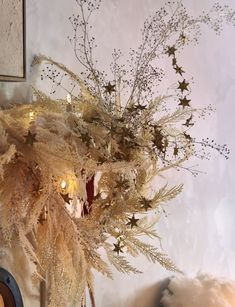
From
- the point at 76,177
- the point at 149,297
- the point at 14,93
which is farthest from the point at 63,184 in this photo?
the point at 149,297

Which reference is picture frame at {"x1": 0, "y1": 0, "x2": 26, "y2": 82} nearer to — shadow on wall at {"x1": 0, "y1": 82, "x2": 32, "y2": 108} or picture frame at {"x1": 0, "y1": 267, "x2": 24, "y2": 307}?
shadow on wall at {"x1": 0, "y1": 82, "x2": 32, "y2": 108}

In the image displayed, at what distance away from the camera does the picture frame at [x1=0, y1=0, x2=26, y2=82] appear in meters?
1.19

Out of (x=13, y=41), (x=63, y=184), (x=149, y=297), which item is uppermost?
(x=13, y=41)

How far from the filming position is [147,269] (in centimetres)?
176

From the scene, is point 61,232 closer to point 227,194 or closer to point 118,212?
point 118,212

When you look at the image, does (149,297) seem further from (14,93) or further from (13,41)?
(13,41)

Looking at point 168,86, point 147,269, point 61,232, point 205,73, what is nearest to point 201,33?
point 205,73

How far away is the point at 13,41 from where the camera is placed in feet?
4.00

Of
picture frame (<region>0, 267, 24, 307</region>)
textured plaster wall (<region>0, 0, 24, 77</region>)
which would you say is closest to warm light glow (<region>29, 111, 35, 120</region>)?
textured plaster wall (<region>0, 0, 24, 77</region>)

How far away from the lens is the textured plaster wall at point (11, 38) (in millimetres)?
1191

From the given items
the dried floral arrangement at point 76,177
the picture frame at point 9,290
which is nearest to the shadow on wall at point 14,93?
the dried floral arrangement at point 76,177

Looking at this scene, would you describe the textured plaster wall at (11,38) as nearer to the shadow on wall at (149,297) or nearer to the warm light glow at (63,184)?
the warm light glow at (63,184)

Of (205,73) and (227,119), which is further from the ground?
(205,73)

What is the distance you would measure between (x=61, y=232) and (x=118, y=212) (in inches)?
6.4
